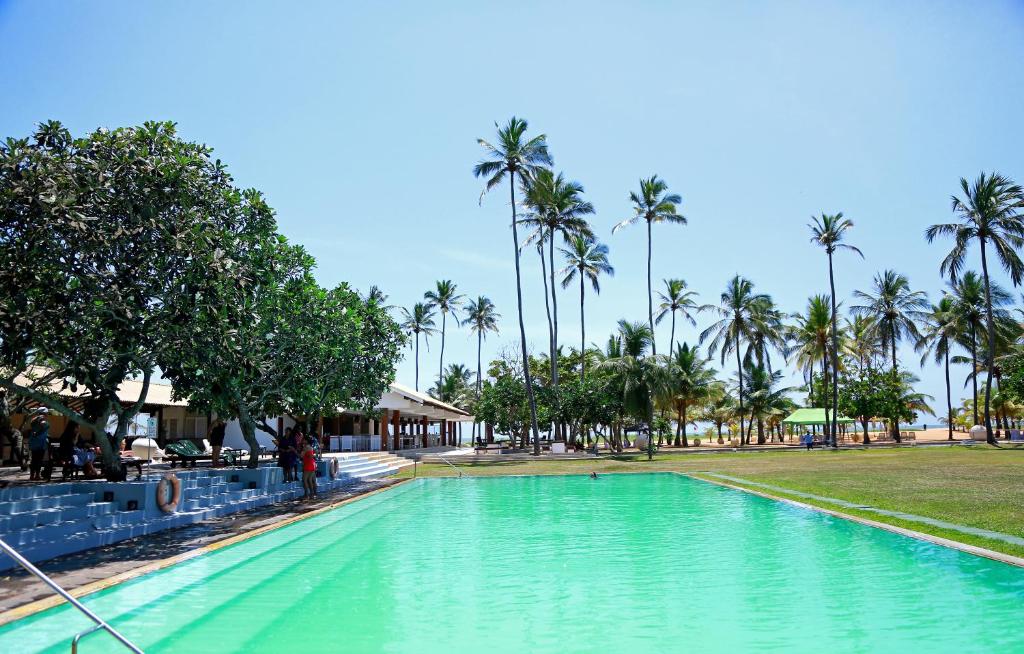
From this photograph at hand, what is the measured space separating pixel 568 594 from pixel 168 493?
8.02 metres

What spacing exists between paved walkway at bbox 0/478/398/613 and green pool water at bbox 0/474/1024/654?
1.71 feet

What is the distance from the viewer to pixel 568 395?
45000 mm

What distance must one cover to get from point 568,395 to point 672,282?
67.3 ft

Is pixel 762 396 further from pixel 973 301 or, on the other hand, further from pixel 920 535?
pixel 920 535

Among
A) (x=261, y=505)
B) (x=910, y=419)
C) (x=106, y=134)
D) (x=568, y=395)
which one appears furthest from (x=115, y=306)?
(x=910, y=419)

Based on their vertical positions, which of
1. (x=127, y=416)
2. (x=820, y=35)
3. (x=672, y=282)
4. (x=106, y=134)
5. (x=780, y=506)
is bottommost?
(x=780, y=506)

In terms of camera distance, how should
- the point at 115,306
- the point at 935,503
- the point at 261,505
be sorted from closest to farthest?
the point at 115,306 → the point at 935,503 → the point at 261,505

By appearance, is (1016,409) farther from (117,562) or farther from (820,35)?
(117,562)

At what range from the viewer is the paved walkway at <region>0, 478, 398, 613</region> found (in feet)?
24.9

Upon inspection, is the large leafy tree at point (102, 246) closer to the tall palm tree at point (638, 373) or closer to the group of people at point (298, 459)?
→ the group of people at point (298, 459)

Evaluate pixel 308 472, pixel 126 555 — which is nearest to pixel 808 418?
pixel 308 472

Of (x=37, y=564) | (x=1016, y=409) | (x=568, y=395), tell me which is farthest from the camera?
(x=1016, y=409)

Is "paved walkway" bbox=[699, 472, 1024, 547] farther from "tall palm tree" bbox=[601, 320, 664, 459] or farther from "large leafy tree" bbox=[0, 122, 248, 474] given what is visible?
"tall palm tree" bbox=[601, 320, 664, 459]

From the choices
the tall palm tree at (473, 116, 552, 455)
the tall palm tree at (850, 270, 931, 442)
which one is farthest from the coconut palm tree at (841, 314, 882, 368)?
the tall palm tree at (473, 116, 552, 455)
